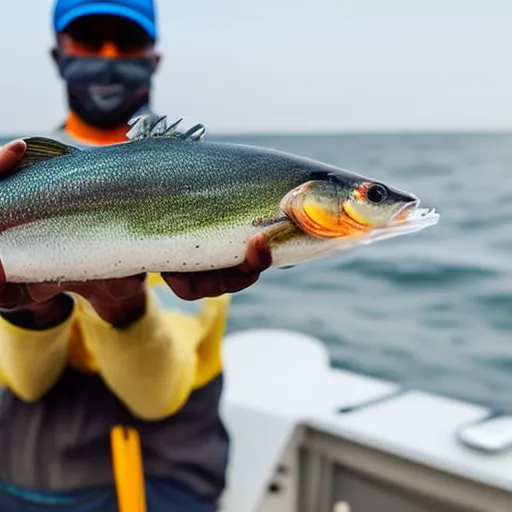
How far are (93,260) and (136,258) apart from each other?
0.06 metres

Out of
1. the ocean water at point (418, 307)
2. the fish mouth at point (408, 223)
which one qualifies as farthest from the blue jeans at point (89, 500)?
the ocean water at point (418, 307)

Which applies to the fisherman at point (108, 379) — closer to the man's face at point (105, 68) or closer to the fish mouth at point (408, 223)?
the man's face at point (105, 68)

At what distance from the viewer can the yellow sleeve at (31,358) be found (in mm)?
1761

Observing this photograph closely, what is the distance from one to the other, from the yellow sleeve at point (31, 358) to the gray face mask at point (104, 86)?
0.56 m

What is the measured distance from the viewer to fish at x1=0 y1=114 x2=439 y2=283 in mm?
1082

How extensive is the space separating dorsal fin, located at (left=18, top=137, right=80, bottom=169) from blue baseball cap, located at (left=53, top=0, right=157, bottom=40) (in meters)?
1.06

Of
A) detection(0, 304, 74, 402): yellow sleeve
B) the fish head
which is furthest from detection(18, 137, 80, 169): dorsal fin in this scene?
detection(0, 304, 74, 402): yellow sleeve

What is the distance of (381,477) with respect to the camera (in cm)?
243

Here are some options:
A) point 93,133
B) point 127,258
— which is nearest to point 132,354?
point 93,133

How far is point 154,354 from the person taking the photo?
5.96ft

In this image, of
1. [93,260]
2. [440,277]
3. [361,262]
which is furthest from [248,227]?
[361,262]

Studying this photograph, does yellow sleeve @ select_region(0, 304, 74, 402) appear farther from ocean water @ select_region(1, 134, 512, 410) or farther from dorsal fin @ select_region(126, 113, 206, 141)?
ocean water @ select_region(1, 134, 512, 410)

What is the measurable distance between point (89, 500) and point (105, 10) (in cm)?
117

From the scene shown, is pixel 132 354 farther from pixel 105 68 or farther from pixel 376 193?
pixel 376 193
